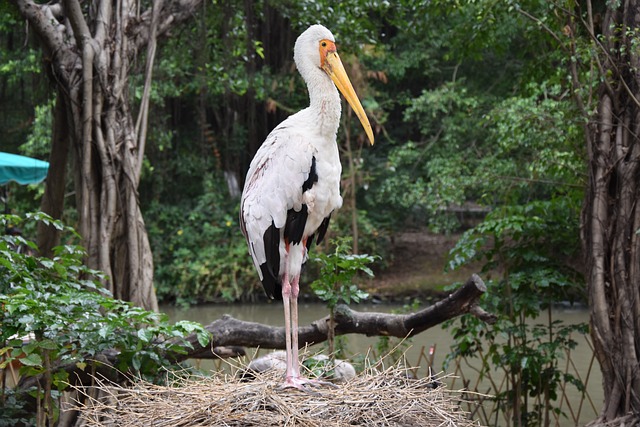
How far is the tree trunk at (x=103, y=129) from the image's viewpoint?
238 inches

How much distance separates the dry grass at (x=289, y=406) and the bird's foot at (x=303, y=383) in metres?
0.03

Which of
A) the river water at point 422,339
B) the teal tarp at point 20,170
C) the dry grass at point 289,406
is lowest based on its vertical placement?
the river water at point 422,339

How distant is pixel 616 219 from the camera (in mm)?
5551

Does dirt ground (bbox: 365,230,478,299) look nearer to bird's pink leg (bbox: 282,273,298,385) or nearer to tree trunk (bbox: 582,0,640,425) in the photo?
tree trunk (bbox: 582,0,640,425)

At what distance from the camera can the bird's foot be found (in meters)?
3.66

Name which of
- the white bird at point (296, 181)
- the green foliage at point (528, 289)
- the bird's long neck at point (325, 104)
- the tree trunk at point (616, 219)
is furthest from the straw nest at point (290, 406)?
the green foliage at point (528, 289)

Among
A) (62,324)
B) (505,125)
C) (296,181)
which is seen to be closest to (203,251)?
(505,125)

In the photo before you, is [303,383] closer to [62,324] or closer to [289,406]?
[289,406]

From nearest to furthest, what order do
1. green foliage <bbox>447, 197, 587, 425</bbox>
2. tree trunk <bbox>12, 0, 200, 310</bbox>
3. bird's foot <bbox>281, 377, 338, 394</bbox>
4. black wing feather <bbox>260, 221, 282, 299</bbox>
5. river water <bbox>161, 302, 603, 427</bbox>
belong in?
bird's foot <bbox>281, 377, 338, 394</bbox>, black wing feather <bbox>260, 221, 282, 299</bbox>, tree trunk <bbox>12, 0, 200, 310</bbox>, green foliage <bbox>447, 197, 587, 425</bbox>, river water <bbox>161, 302, 603, 427</bbox>

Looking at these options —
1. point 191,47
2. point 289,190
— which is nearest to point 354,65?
point 191,47

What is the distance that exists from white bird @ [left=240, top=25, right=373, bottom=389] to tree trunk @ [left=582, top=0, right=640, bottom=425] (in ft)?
7.55

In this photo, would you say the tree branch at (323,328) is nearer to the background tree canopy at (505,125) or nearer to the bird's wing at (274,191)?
the background tree canopy at (505,125)

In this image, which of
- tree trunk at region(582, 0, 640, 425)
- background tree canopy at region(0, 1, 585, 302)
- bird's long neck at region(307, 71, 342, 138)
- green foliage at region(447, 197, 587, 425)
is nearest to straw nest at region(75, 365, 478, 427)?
bird's long neck at region(307, 71, 342, 138)

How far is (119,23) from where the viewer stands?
6.37 meters
